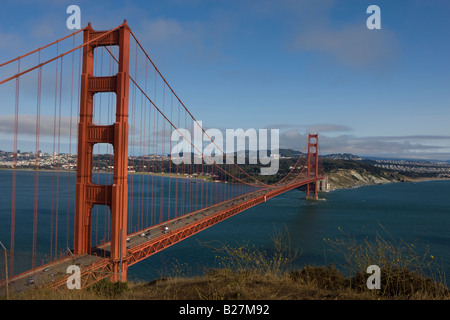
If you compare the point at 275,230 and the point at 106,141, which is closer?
the point at 106,141

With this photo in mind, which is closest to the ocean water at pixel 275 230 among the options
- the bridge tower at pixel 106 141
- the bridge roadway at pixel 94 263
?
the bridge roadway at pixel 94 263

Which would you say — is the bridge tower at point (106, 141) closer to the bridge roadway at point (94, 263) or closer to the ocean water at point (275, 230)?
the bridge roadway at point (94, 263)

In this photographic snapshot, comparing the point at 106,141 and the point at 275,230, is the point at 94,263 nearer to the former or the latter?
the point at 106,141

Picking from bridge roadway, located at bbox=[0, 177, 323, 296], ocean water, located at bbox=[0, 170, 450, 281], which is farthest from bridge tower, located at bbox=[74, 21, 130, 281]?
ocean water, located at bbox=[0, 170, 450, 281]

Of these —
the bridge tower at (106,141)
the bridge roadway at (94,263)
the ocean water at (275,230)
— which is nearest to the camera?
the bridge roadway at (94,263)

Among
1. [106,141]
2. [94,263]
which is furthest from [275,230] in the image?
[94,263]

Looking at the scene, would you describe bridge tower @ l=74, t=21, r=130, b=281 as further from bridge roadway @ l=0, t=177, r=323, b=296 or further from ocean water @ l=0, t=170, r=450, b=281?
ocean water @ l=0, t=170, r=450, b=281

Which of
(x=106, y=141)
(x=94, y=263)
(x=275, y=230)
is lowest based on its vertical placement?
(x=275, y=230)

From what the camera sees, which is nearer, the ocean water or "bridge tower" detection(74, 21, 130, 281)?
"bridge tower" detection(74, 21, 130, 281)
